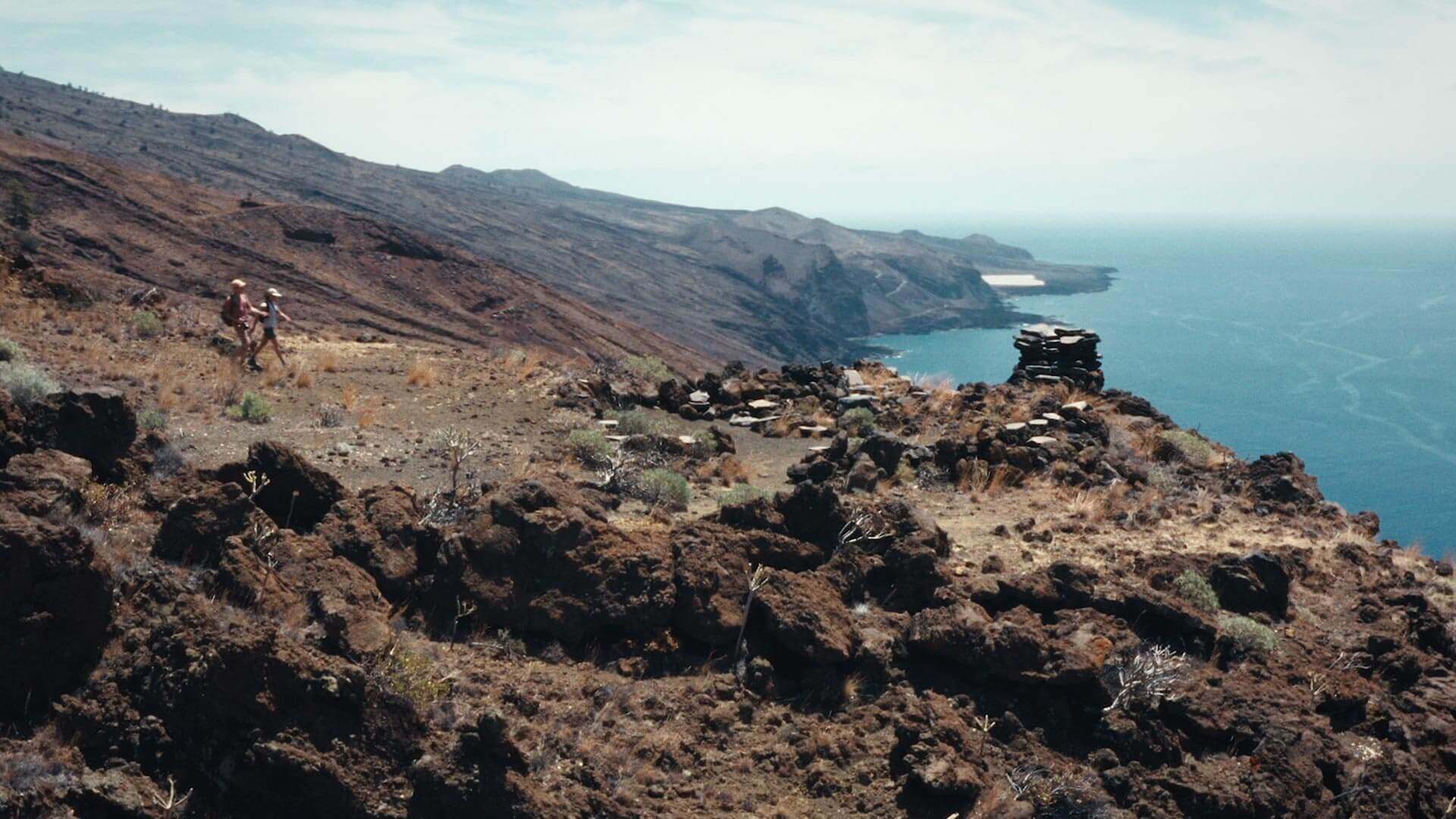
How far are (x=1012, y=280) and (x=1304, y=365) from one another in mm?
68175

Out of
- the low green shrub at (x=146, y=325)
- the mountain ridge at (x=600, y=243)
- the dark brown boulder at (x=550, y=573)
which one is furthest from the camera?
the mountain ridge at (x=600, y=243)

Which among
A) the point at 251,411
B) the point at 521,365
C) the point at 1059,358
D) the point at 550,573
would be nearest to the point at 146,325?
the point at 251,411

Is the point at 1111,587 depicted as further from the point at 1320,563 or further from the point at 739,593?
the point at 1320,563

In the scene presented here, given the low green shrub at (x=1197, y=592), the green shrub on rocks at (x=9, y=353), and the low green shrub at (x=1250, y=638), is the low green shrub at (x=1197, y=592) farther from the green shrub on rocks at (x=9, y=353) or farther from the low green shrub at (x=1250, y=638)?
the green shrub on rocks at (x=9, y=353)

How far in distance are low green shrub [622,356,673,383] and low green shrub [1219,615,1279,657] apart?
10.5 m

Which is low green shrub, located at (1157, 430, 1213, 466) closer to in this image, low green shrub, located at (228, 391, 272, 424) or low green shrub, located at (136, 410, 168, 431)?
low green shrub, located at (228, 391, 272, 424)

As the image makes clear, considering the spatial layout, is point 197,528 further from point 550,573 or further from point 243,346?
point 243,346

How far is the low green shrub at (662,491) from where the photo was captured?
9.70 metres

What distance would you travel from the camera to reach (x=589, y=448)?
11.2 meters

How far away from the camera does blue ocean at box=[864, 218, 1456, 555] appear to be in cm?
3997

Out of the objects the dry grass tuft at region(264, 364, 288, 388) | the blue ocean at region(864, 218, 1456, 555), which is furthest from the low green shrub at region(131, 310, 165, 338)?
the blue ocean at region(864, 218, 1456, 555)

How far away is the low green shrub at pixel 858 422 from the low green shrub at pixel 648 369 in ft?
11.6

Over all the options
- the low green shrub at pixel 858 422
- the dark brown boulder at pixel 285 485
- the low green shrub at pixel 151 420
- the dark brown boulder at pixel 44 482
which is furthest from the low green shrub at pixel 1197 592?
the low green shrub at pixel 151 420

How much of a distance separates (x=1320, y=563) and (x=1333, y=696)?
3303mm
